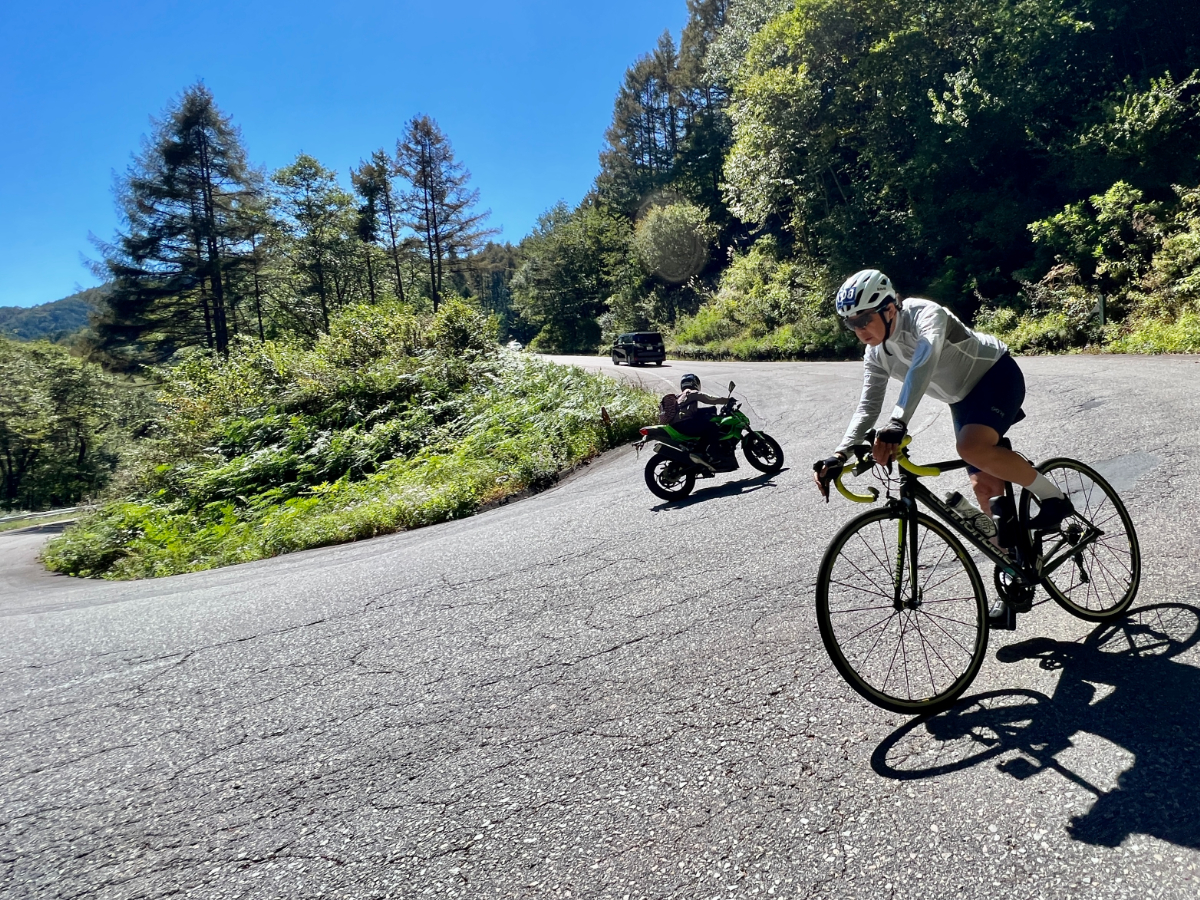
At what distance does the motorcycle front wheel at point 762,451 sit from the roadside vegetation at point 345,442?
12.7 ft

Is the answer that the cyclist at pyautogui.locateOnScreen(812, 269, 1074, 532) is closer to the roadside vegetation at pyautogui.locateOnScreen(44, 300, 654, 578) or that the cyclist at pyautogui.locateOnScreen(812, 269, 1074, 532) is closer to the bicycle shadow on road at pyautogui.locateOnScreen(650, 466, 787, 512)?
the bicycle shadow on road at pyautogui.locateOnScreen(650, 466, 787, 512)

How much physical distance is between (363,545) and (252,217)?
3621cm

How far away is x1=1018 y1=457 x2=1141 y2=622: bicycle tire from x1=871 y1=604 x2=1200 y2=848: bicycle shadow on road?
0.21 metres

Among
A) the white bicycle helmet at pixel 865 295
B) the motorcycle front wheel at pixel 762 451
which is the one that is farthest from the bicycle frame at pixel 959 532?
the motorcycle front wheel at pixel 762 451

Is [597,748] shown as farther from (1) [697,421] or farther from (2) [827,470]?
(1) [697,421]

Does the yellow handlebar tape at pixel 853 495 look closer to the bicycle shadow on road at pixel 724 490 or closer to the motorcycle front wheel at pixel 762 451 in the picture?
the bicycle shadow on road at pixel 724 490

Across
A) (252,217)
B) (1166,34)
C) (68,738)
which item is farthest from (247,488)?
(1166,34)

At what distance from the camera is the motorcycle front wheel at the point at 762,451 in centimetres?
856

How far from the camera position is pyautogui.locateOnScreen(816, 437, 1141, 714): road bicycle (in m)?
3.01

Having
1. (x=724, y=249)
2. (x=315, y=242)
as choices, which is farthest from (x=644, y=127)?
(x=315, y=242)

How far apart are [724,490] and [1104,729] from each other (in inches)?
215

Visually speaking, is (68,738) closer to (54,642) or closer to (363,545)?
(54,642)

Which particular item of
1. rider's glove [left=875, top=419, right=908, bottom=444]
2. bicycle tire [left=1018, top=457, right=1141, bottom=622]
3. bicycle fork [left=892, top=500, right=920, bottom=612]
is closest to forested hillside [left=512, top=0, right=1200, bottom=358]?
bicycle tire [left=1018, top=457, right=1141, bottom=622]

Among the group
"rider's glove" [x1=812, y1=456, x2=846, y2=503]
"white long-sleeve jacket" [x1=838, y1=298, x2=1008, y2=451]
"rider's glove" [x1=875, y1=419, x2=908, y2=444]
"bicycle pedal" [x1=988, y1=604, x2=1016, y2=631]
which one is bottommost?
"bicycle pedal" [x1=988, y1=604, x2=1016, y2=631]
